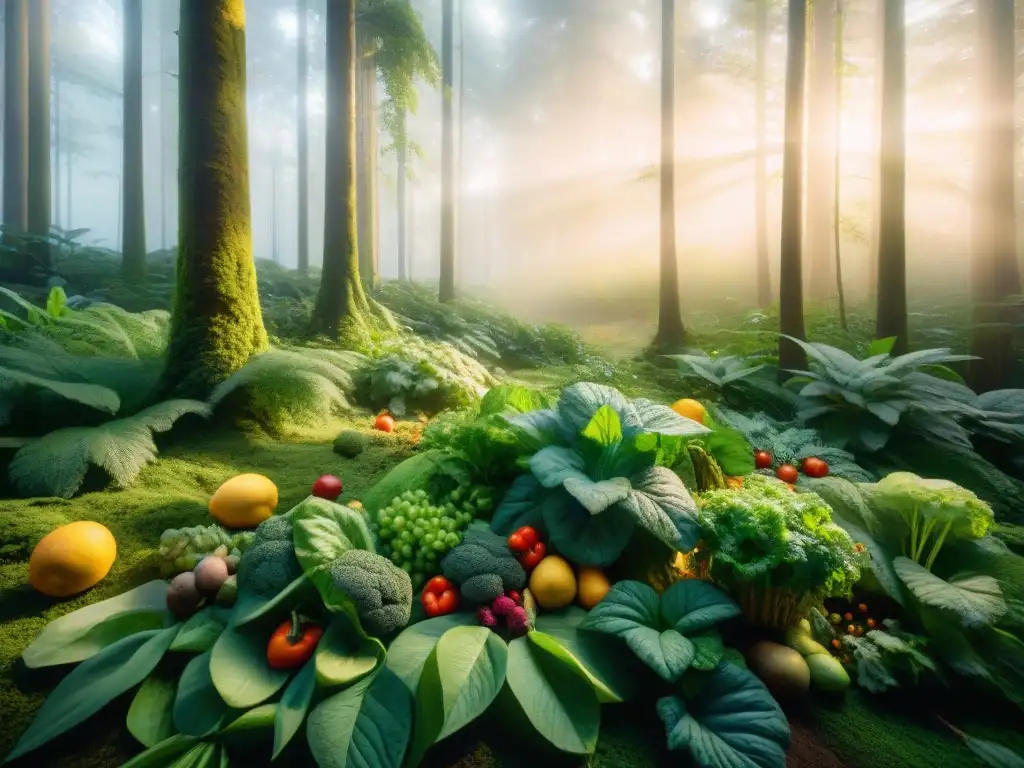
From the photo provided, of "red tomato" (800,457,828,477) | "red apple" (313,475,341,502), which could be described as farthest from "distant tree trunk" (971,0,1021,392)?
"red apple" (313,475,341,502)

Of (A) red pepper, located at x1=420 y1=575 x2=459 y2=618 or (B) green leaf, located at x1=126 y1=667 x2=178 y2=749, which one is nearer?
(B) green leaf, located at x1=126 y1=667 x2=178 y2=749

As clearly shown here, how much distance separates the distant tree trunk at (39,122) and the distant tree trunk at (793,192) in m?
12.4

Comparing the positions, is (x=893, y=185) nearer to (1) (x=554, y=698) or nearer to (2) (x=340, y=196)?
(2) (x=340, y=196)

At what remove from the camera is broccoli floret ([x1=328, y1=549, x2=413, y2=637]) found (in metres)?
1.57

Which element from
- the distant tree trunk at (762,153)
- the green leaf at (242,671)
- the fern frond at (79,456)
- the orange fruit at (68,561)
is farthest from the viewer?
the distant tree trunk at (762,153)

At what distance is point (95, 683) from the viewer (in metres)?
1.45

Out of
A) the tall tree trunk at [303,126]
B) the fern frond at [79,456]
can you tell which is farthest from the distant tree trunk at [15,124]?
the fern frond at [79,456]

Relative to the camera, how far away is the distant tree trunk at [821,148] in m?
11.1

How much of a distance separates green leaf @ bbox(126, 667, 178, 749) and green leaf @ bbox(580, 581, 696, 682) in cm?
127

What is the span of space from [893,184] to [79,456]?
764 centimetres

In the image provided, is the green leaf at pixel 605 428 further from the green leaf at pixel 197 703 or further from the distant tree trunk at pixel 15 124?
the distant tree trunk at pixel 15 124

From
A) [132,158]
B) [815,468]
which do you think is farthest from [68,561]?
[132,158]

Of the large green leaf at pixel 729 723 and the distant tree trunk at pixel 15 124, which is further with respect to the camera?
the distant tree trunk at pixel 15 124

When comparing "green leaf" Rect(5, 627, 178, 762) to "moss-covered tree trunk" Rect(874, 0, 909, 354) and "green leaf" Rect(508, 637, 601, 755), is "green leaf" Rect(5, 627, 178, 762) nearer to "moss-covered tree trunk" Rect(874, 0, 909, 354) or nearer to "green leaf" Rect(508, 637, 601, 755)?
"green leaf" Rect(508, 637, 601, 755)
